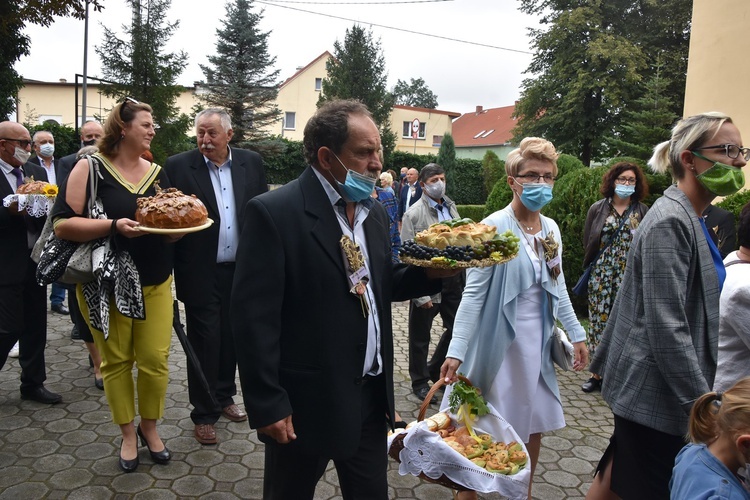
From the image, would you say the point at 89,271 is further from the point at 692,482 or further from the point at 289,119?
the point at 289,119

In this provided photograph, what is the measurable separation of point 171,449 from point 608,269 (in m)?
4.45

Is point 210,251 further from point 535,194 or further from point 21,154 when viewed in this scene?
point 535,194

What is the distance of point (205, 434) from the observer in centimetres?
438

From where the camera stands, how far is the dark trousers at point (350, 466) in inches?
93.9

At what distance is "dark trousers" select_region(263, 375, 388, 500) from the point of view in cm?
238

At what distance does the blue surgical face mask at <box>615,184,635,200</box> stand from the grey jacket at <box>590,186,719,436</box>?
11.6 ft

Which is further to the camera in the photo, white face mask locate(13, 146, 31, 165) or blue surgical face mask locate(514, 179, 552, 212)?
white face mask locate(13, 146, 31, 165)

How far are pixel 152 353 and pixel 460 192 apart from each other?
3220 centimetres

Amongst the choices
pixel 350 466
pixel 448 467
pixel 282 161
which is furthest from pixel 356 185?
pixel 282 161

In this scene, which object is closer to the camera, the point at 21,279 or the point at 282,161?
the point at 21,279

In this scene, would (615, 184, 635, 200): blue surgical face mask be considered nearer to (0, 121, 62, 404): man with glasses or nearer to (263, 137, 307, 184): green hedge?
(0, 121, 62, 404): man with glasses

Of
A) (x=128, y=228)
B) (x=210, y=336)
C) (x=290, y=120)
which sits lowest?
(x=210, y=336)

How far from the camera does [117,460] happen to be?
4.02 m

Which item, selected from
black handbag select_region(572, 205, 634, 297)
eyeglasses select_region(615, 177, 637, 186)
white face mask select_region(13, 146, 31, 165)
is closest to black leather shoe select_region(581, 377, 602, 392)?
black handbag select_region(572, 205, 634, 297)
